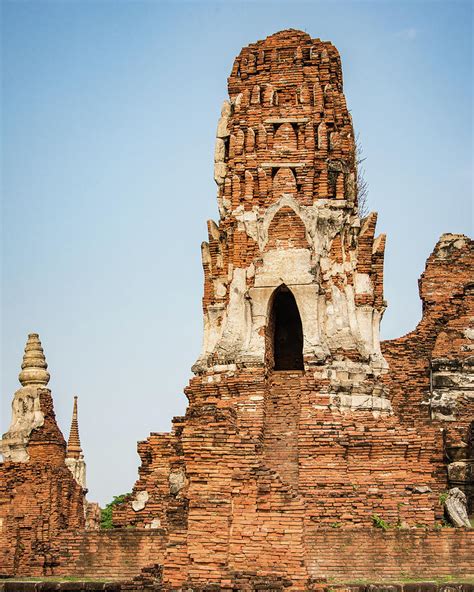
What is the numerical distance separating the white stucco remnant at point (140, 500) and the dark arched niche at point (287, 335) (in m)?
3.30

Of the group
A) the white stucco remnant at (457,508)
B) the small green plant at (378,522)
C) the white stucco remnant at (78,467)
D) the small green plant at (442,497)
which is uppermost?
the white stucco remnant at (78,467)

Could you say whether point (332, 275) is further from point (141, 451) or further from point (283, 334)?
point (141, 451)

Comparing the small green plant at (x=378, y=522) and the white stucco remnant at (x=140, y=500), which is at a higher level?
the white stucco remnant at (x=140, y=500)

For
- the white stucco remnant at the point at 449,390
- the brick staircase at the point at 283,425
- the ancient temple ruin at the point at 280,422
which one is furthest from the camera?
the white stucco remnant at the point at 449,390

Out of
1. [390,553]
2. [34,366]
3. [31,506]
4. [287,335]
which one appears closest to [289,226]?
[287,335]

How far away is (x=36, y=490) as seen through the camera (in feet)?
75.7

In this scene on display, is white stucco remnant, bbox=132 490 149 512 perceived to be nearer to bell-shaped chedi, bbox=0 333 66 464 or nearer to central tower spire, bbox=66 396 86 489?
bell-shaped chedi, bbox=0 333 66 464

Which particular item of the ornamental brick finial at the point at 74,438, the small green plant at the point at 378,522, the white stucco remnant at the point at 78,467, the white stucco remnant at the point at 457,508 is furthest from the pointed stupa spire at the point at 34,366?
the ornamental brick finial at the point at 74,438

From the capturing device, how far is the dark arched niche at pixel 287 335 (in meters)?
23.6

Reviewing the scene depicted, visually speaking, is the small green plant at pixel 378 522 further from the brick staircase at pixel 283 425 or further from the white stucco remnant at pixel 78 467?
the white stucco remnant at pixel 78 467

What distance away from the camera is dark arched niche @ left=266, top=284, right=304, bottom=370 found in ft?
77.5

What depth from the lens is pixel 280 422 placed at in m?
20.6

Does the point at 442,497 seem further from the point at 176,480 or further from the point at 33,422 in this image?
the point at 33,422

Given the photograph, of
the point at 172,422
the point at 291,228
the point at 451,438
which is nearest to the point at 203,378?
the point at 172,422
